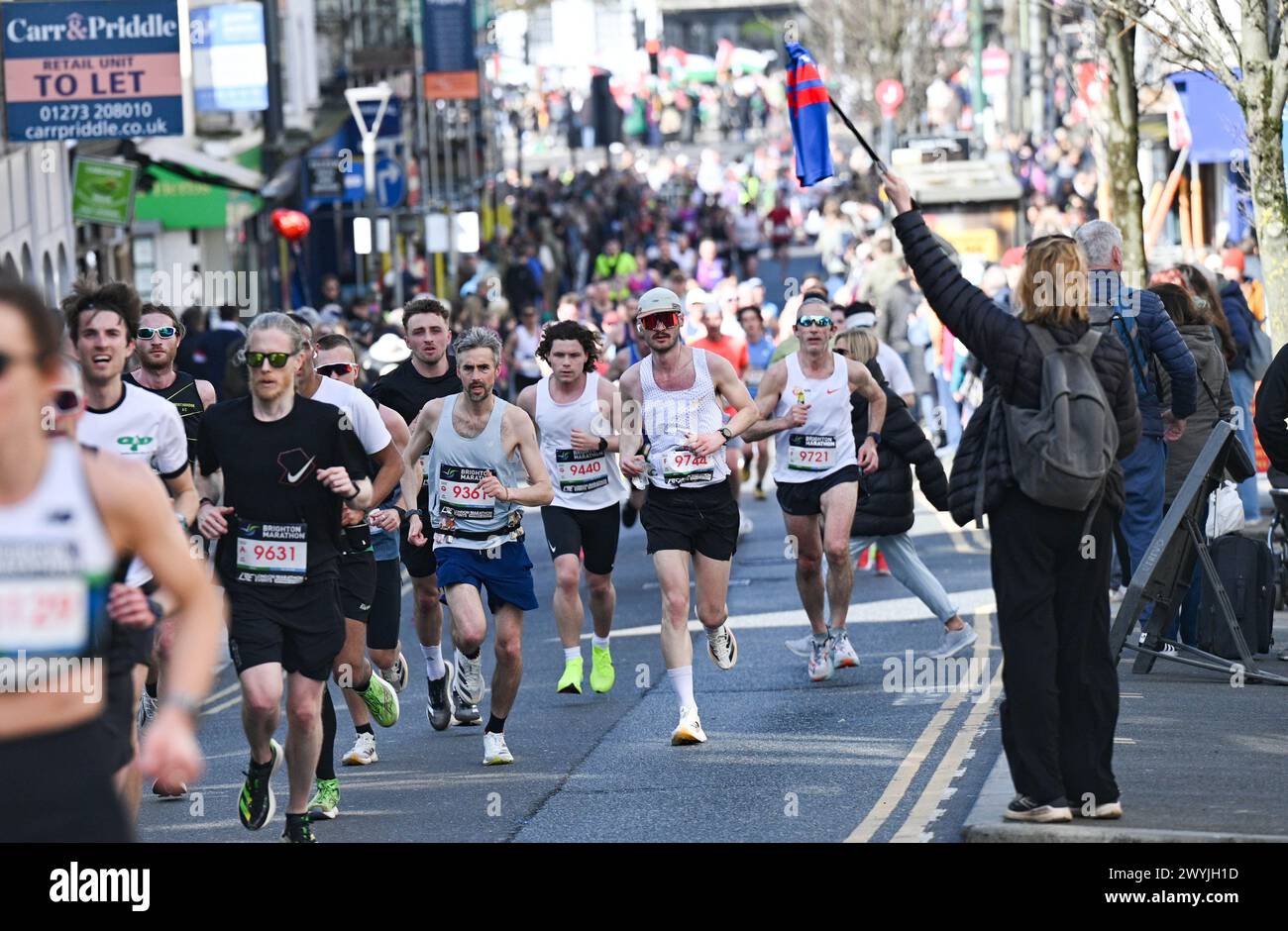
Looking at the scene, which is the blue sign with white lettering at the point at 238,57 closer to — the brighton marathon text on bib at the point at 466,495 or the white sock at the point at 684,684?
the brighton marathon text on bib at the point at 466,495

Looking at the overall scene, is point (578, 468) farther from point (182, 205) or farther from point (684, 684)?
point (182, 205)

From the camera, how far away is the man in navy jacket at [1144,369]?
10.0 metres

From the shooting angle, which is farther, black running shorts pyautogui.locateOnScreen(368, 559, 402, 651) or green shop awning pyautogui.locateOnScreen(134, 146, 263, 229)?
green shop awning pyautogui.locateOnScreen(134, 146, 263, 229)

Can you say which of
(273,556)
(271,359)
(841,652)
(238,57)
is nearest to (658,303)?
(841,652)

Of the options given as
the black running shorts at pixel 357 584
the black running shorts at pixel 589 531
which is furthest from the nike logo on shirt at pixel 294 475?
Result: the black running shorts at pixel 589 531

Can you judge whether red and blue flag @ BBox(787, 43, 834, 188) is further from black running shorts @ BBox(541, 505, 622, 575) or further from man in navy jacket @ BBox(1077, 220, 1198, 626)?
black running shorts @ BBox(541, 505, 622, 575)

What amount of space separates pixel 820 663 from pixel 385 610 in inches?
96.2

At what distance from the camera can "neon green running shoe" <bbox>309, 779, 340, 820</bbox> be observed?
9.12m

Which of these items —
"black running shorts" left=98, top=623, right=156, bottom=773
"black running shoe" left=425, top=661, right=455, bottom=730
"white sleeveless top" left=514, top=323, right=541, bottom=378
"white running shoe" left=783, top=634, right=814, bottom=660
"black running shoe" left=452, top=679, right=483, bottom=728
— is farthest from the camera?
"white sleeveless top" left=514, top=323, right=541, bottom=378

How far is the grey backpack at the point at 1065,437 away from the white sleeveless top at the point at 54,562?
3.59 meters

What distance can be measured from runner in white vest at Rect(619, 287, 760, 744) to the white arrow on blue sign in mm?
22819

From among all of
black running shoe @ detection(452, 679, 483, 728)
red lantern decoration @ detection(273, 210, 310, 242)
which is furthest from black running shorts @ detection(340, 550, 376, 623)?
red lantern decoration @ detection(273, 210, 310, 242)
